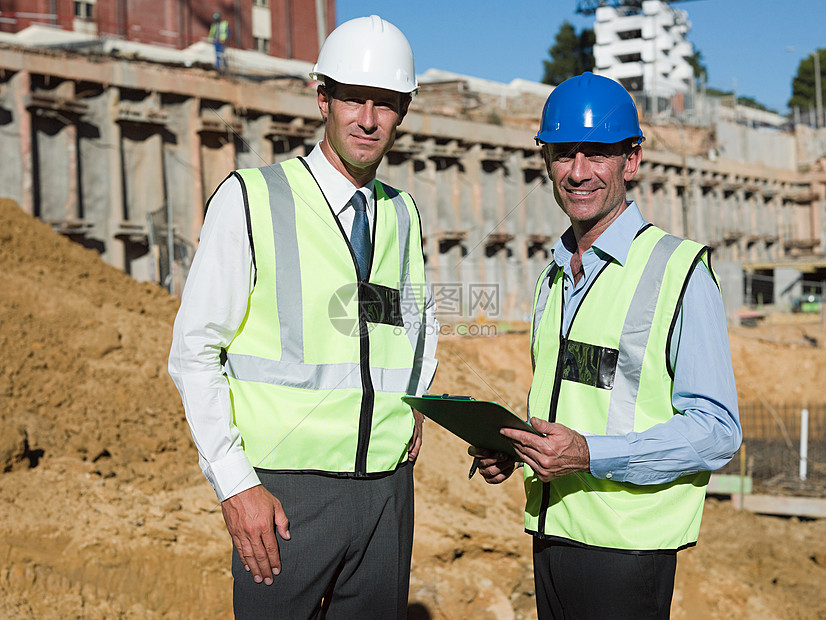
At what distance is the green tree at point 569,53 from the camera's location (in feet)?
186

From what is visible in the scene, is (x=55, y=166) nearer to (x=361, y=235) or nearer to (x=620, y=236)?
(x=361, y=235)

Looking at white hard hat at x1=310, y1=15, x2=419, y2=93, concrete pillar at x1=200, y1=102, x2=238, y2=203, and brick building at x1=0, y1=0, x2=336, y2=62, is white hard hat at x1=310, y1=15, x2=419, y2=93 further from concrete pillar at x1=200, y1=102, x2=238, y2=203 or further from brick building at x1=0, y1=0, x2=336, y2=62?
brick building at x1=0, y1=0, x2=336, y2=62

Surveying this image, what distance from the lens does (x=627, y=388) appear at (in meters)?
2.33

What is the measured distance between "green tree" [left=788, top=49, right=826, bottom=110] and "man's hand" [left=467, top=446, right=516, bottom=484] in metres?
73.8

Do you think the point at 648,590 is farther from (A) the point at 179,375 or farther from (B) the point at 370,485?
(A) the point at 179,375

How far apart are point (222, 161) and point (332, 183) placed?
12415 millimetres

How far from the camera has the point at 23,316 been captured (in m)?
8.28

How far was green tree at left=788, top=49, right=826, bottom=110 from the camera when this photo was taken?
218 ft

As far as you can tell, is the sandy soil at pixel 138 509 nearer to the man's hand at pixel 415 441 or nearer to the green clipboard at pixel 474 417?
the man's hand at pixel 415 441

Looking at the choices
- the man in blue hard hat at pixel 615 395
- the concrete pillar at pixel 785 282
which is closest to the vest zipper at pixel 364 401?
the man in blue hard hat at pixel 615 395

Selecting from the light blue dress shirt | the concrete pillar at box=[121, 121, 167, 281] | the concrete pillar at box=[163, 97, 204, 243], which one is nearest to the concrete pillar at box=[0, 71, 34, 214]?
the concrete pillar at box=[121, 121, 167, 281]

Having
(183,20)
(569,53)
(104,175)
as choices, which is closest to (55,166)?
(104,175)

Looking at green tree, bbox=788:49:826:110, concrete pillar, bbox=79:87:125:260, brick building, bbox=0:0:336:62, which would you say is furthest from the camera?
green tree, bbox=788:49:826:110

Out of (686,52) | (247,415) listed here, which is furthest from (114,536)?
(686,52)
